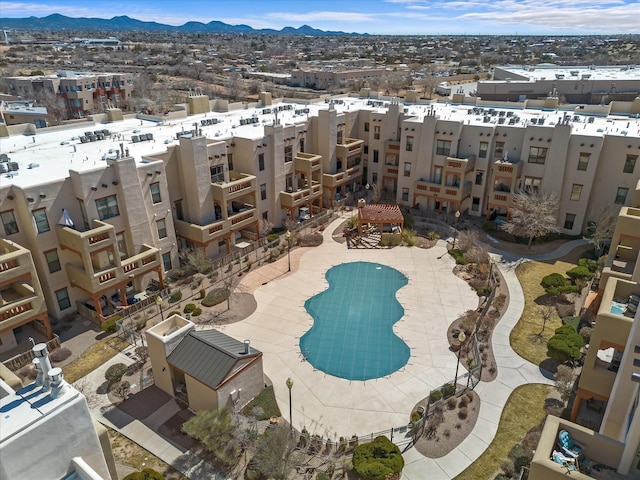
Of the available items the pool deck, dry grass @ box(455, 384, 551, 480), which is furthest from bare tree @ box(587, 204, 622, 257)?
dry grass @ box(455, 384, 551, 480)

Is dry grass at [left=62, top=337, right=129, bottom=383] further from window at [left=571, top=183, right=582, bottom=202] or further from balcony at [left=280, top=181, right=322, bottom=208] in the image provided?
window at [left=571, top=183, right=582, bottom=202]

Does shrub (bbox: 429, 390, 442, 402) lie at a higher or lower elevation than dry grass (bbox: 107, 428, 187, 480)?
higher

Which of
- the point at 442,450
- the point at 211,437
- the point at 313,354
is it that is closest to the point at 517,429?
the point at 442,450

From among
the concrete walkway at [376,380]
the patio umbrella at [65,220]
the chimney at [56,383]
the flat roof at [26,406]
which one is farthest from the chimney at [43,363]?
the patio umbrella at [65,220]

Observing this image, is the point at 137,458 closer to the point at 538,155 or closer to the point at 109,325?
the point at 109,325

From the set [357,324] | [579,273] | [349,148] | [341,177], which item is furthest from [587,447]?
[349,148]

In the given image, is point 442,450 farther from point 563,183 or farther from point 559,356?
point 563,183

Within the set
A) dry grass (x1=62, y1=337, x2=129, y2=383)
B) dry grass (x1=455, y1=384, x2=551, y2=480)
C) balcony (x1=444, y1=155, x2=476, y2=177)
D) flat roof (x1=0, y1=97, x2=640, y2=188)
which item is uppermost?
flat roof (x1=0, y1=97, x2=640, y2=188)
